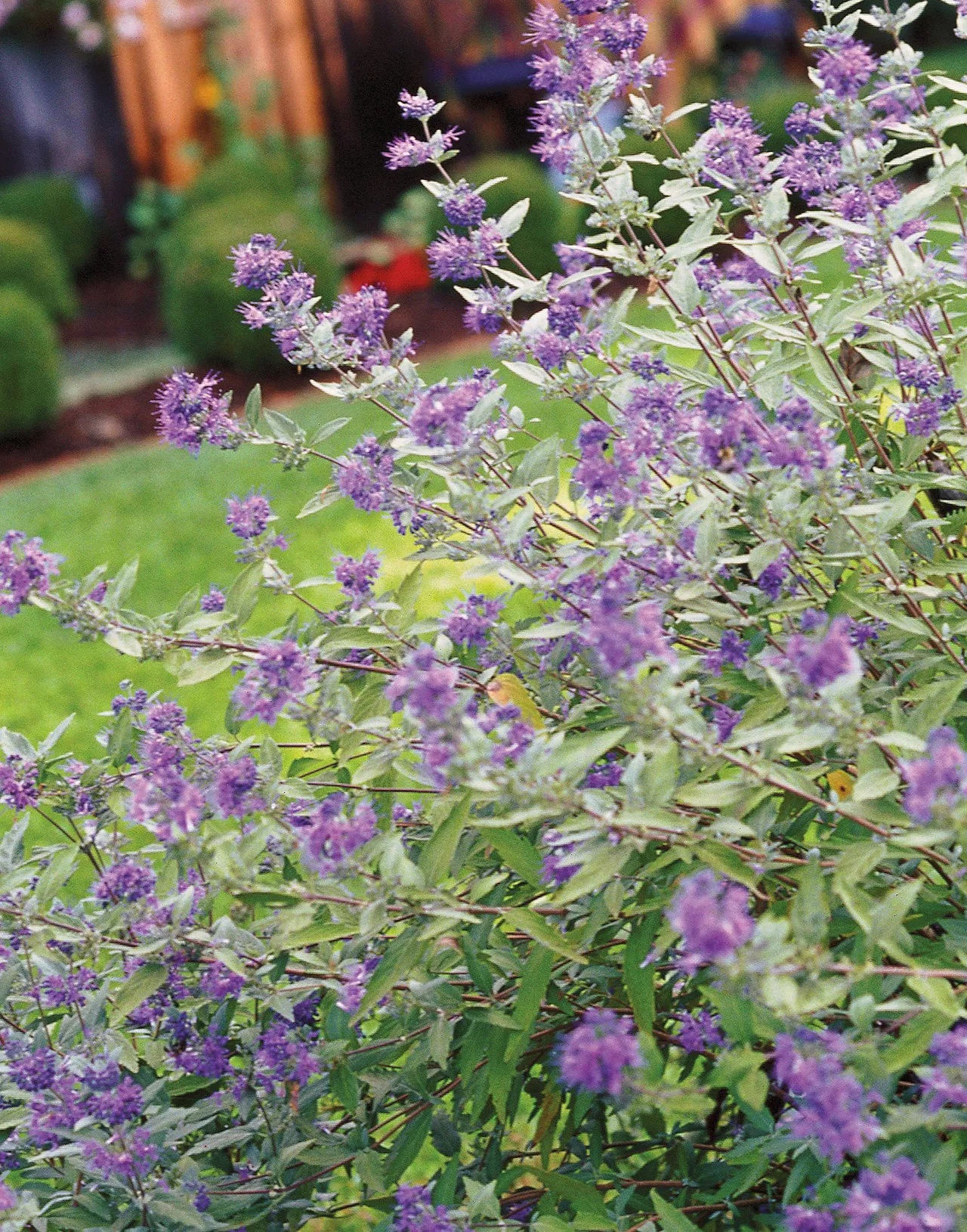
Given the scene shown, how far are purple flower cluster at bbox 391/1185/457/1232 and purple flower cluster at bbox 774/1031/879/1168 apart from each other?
0.52 m

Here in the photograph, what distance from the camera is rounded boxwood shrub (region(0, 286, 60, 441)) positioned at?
10.5 meters

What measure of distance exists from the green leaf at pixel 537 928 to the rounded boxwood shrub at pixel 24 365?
9.49 m

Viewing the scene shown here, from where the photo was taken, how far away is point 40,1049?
82.7 inches

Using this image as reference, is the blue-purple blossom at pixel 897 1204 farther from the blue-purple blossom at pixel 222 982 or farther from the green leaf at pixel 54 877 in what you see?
the green leaf at pixel 54 877

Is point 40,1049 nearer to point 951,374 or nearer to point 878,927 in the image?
Answer: point 878,927

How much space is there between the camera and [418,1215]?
1.81 meters

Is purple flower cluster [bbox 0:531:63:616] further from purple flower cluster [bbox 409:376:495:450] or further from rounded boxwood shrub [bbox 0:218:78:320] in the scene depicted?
rounded boxwood shrub [bbox 0:218:78:320]

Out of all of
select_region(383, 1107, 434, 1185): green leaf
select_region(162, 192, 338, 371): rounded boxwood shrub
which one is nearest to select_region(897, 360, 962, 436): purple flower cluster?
select_region(383, 1107, 434, 1185): green leaf

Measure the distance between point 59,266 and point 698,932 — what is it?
13.7 m

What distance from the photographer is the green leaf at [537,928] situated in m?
1.82

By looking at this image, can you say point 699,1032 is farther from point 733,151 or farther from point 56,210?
point 56,210

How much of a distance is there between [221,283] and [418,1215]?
9.79 meters

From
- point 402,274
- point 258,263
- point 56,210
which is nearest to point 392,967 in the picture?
point 258,263

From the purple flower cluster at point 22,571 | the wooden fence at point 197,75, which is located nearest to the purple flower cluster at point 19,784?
the purple flower cluster at point 22,571
